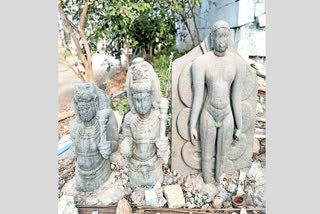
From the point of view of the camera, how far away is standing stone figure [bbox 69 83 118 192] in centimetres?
336

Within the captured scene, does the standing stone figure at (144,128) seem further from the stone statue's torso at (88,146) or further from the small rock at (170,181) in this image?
the stone statue's torso at (88,146)

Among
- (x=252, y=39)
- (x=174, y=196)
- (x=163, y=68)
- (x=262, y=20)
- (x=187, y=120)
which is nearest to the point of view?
(x=174, y=196)

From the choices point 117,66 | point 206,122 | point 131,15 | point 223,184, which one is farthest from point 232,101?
point 117,66

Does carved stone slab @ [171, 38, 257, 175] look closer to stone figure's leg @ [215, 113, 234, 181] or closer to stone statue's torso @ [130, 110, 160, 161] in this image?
stone figure's leg @ [215, 113, 234, 181]

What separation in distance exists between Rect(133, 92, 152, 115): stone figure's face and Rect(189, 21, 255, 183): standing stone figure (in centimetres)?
50

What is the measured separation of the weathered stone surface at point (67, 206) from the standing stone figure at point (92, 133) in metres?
0.20

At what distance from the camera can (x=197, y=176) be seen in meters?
3.81

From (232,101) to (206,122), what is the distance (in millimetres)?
353

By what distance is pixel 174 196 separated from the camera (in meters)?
3.54

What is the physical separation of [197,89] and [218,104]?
0.27 meters

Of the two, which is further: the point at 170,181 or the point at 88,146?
the point at 170,181

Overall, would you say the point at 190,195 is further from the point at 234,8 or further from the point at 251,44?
the point at 234,8

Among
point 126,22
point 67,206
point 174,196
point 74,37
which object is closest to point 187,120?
point 174,196

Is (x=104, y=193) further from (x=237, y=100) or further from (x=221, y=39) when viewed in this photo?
(x=221, y=39)
